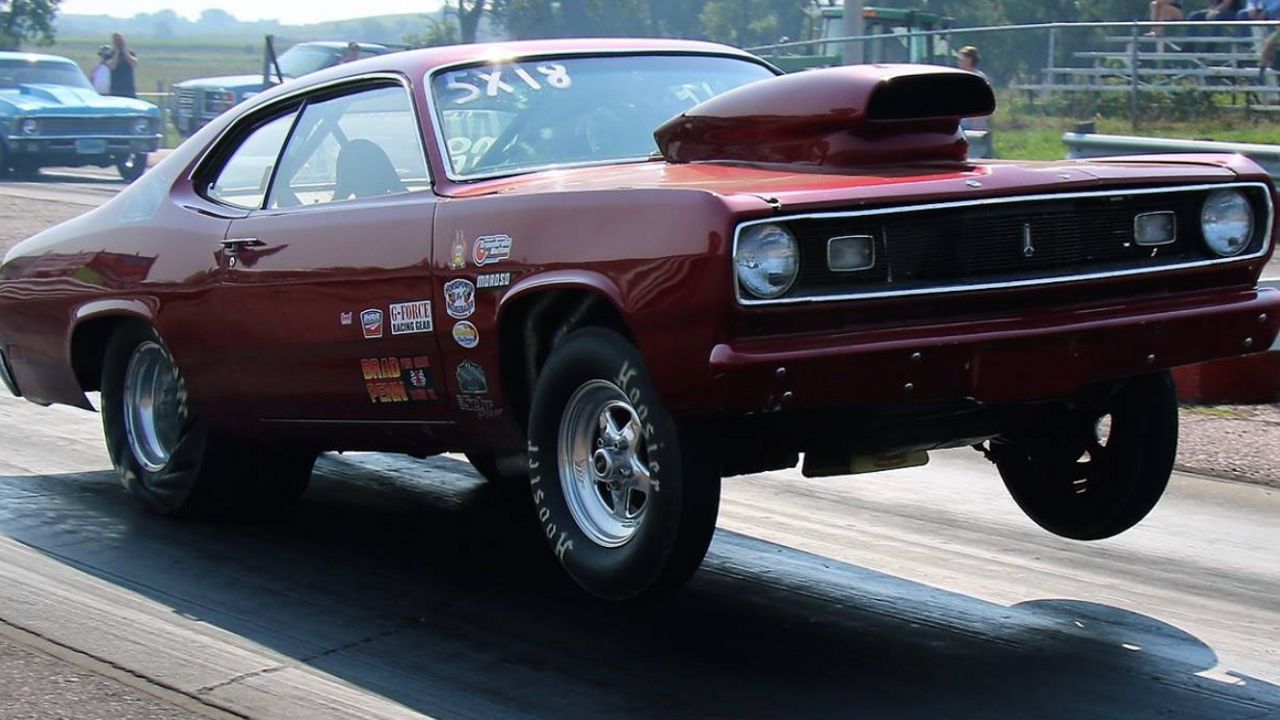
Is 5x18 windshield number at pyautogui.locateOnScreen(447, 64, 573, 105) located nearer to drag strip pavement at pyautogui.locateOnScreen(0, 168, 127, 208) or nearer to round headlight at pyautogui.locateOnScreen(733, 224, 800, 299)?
round headlight at pyautogui.locateOnScreen(733, 224, 800, 299)

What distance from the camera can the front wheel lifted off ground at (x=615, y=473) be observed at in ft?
13.6

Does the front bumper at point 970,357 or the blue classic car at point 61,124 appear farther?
the blue classic car at point 61,124

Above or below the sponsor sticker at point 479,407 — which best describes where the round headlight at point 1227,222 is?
above

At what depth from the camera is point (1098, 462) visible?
5.00 meters

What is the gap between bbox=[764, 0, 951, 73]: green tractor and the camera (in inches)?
719

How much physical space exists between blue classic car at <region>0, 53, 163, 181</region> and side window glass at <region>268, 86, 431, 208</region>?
19306 mm

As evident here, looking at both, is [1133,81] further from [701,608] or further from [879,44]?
[701,608]

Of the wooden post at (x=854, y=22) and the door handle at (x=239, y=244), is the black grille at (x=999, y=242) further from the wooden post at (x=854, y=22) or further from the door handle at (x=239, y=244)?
the wooden post at (x=854, y=22)

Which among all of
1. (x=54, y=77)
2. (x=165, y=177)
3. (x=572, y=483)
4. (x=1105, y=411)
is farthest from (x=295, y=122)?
(x=54, y=77)

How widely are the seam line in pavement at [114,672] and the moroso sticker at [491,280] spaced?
126 centimetres

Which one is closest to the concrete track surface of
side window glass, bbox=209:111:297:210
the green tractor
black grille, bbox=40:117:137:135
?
side window glass, bbox=209:111:297:210

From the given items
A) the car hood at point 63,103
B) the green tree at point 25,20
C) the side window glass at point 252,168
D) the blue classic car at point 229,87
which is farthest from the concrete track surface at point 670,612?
the green tree at point 25,20

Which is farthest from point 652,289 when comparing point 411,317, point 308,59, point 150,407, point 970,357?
point 308,59

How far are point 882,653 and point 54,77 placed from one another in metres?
23.1
